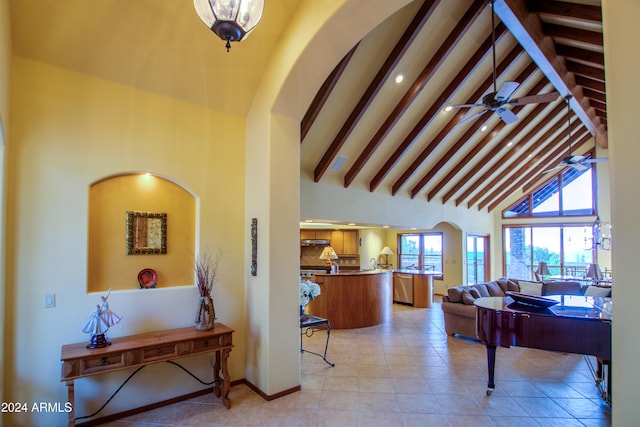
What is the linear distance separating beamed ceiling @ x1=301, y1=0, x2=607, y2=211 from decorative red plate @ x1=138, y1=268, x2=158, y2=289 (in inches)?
121

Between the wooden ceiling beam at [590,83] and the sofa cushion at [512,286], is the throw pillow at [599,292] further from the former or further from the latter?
the wooden ceiling beam at [590,83]

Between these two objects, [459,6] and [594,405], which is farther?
[459,6]

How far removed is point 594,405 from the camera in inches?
138

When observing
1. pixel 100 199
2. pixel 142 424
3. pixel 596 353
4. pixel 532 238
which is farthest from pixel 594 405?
pixel 532 238

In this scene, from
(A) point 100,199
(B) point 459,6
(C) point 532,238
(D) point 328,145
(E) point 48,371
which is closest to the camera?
(E) point 48,371

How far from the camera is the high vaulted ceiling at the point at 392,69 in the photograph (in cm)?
305

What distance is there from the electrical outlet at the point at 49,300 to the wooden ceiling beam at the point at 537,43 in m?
5.79

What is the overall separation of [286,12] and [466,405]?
14.7 feet

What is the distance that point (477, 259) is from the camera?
1214 centimetres

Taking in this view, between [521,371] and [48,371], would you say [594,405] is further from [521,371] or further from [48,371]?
[48,371]

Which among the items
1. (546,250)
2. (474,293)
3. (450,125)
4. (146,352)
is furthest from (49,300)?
(546,250)

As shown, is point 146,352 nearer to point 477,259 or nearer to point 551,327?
point 551,327

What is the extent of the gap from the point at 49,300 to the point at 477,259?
40.4 feet

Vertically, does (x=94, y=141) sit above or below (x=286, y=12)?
below
